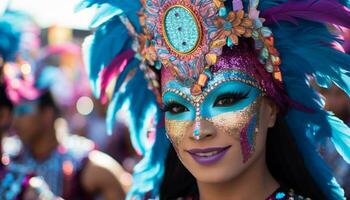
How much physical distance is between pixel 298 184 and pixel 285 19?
64cm

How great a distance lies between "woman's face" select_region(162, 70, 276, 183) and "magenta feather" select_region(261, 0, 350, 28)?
0.24 m

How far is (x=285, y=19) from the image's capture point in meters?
2.79

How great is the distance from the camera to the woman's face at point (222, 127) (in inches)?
109

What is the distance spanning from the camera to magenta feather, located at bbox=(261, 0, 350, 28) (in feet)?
8.94

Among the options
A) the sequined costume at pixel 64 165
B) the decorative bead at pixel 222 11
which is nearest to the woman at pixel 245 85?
the decorative bead at pixel 222 11

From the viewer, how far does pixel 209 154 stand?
279 centimetres

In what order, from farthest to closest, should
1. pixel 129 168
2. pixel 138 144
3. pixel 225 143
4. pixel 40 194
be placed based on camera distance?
pixel 129 168, pixel 40 194, pixel 138 144, pixel 225 143

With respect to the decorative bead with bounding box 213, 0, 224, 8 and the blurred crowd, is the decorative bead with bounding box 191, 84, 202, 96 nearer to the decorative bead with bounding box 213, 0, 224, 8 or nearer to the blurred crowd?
the decorative bead with bounding box 213, 0, 224, 8

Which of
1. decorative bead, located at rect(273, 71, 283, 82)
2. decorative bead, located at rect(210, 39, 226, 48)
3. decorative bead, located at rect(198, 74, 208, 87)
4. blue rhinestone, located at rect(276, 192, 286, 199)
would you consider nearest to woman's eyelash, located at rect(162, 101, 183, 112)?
decorative bead, located at rect(198, 74, 208, 87)

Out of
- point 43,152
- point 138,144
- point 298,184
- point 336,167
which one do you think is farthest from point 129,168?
point 298,184

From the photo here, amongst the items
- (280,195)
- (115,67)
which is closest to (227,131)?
(280,195)

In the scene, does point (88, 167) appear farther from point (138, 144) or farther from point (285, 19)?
point (285, 19)

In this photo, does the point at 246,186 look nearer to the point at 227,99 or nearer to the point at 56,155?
the point at 227,99

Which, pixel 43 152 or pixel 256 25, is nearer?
pixel 256 25
